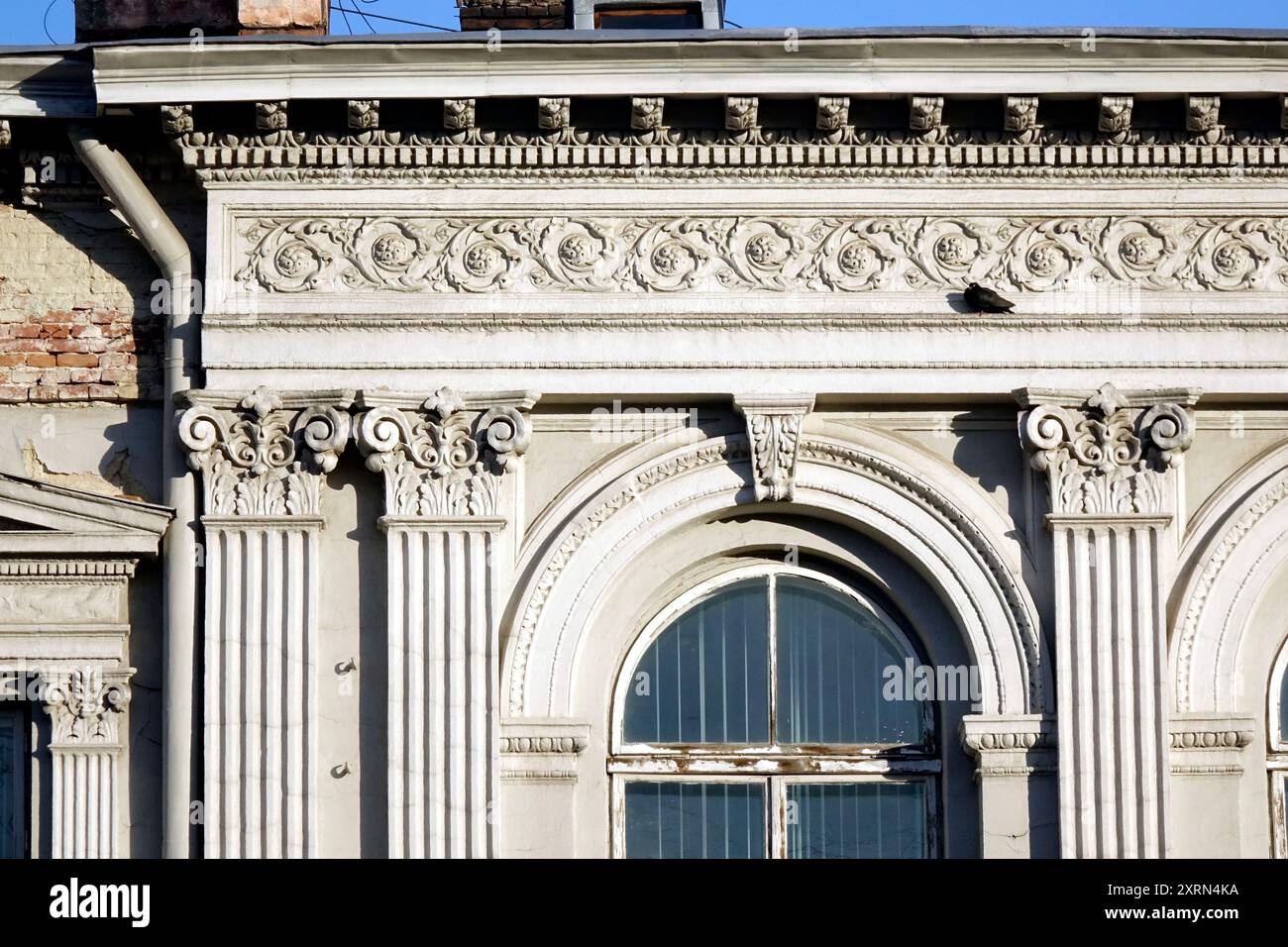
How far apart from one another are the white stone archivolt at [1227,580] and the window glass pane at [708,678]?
1861 millimetres

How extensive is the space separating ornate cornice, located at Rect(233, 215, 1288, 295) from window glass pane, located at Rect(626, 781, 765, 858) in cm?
226

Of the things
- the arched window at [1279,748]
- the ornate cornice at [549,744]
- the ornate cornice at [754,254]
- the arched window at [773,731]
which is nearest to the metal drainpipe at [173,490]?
the ornate cornice at [754,254]

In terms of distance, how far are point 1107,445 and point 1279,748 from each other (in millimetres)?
1586

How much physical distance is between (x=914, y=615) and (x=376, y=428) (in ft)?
8.45

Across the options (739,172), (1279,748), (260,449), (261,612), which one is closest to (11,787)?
(261,612)

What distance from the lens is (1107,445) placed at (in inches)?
469

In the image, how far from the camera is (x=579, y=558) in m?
11.9

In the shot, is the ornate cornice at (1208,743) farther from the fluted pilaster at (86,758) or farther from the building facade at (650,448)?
the fluted pilaster at (86,758)

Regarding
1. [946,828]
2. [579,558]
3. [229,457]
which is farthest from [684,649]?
[229,457]

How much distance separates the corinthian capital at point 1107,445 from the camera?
11891mm

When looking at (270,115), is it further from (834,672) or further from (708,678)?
(834,672)

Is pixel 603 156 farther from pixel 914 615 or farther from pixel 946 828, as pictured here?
pixel 946 828

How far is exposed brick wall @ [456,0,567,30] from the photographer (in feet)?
50.2
